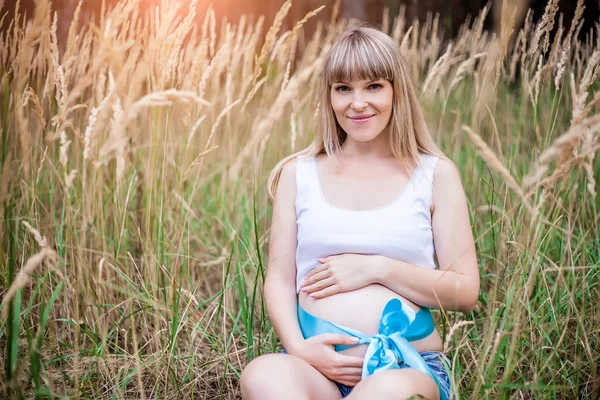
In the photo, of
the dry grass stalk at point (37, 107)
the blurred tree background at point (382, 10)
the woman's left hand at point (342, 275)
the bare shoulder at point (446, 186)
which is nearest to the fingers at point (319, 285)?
the woman's left hand at point (342, 275)

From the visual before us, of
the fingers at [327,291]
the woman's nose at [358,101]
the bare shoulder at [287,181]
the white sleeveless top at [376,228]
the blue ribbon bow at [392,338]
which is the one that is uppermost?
the woman's nose at [358,101]

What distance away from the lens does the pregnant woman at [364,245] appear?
4.26ft

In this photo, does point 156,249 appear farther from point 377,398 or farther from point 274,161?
point 274,161

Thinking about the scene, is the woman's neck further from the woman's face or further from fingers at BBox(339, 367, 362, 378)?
fingers at BBox(339, 367, 362, 378)

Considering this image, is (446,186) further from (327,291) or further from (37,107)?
(37,107)

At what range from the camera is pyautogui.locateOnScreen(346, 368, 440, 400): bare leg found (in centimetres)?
115

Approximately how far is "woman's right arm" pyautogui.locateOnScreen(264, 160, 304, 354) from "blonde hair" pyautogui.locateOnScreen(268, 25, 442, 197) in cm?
17

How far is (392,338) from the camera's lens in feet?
4.24

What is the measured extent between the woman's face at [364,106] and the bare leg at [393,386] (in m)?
0.62

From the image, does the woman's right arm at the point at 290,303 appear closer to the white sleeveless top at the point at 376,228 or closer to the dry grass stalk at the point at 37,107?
the white sleeveless top at the point at 376,228

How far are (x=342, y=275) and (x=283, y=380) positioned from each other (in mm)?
300

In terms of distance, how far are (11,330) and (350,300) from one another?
74 centimetres

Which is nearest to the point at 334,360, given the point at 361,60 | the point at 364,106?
the point at 364,106

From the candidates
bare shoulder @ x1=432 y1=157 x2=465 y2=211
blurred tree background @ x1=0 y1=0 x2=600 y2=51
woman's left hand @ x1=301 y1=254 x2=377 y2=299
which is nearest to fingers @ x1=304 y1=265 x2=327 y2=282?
woman's left hand @ x1=301 y1=254 x2=377 y2=299
